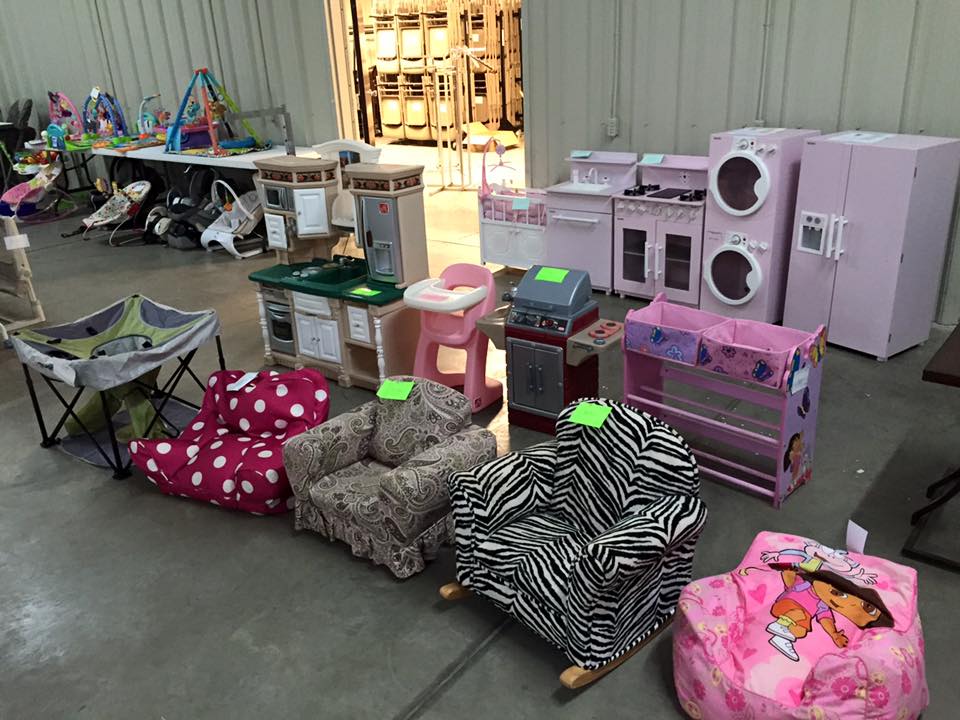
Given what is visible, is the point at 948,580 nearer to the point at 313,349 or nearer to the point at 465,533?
the point at 465,533

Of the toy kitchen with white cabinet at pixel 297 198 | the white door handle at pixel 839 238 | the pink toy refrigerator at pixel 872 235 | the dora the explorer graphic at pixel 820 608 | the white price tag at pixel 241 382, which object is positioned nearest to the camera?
the dora the explorer graphic at pixel 820 608

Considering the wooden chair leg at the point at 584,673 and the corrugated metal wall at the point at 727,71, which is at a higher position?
the corrugated metal wall at the point at 727,71

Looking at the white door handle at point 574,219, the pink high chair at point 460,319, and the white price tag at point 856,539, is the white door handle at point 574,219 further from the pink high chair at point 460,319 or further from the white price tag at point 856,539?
the white price tag at point 856,539

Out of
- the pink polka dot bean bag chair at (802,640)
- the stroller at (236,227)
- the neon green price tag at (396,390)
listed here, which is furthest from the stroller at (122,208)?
the pink polka dot bean bag chair at (802,640)

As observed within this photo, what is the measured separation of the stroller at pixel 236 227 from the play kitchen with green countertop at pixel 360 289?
345cm

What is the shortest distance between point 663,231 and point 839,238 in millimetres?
1483

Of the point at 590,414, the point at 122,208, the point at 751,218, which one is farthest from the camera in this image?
the point at 122,208

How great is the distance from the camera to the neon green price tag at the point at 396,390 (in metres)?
3.79

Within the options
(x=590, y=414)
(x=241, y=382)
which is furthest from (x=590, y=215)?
(x=590, y=414)

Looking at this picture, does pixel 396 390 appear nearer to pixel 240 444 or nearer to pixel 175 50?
pixel 240 444

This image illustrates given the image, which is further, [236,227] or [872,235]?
[236,227]

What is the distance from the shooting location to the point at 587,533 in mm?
3205

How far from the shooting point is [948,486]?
3.97 metres

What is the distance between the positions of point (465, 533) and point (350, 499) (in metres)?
0.67
